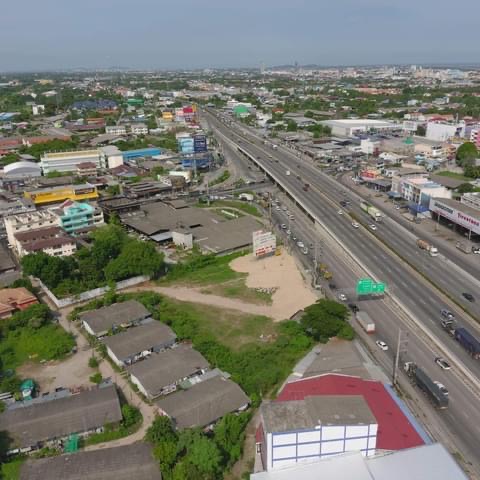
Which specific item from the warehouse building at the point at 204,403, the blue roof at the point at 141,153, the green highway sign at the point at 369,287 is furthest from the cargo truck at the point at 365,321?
the blue roof at the point at 141,153

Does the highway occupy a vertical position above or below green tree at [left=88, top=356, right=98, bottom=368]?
above

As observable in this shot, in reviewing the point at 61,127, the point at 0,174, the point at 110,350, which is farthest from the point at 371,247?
the point at 61,127

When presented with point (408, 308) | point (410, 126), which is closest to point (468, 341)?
point (408, 308)

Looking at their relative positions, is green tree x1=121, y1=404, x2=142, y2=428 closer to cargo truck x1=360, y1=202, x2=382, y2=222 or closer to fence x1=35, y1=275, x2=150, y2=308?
fence x1=35, y1=275, x2=150, y2=308

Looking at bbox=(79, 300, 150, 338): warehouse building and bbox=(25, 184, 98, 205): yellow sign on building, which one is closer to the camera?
bbox=(79, 300, 150, 338): warehouse building

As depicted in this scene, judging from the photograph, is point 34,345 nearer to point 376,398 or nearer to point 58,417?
point 58,417

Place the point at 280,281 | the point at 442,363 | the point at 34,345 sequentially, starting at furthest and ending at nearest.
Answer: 1. the point at 280,281
2. the point at 34,345
3. the point at 442,363

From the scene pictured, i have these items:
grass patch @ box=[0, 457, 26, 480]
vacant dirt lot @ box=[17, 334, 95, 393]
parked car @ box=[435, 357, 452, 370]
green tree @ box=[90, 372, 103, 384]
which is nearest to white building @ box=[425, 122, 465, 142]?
parked car @ box=[435, 357, 452, 370]
